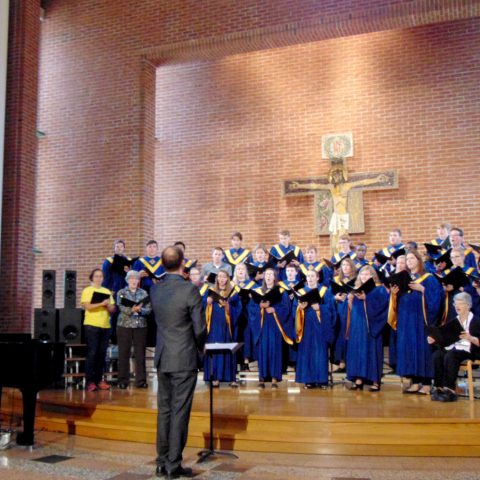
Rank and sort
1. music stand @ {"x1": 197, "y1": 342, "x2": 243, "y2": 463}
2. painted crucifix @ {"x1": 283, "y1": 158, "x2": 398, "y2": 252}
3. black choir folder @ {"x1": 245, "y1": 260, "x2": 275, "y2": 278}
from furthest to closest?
painted crucifix @ {"x1": 283, "y1": 158, "x2": 398, "y2": 252}, black choir folder @ {"x1": 245, "y1": 260, "x2": 275, "y2": 278}, music stand @ {"x1": 197, "y1": 342, "x2": 243, "y2": 463}

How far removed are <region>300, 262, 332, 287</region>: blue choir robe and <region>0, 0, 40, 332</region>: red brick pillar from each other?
4.48 metres

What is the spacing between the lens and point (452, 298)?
6.88 meters

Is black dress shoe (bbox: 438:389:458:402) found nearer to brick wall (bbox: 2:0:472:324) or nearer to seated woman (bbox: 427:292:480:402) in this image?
seated woman (bbox: 427:292:480:402)

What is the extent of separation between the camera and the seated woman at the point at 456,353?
6.00 m

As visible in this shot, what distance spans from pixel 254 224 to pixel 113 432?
550cm

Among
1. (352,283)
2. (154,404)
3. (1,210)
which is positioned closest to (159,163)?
(1,210)

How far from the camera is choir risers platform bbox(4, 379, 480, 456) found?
4.75 meters

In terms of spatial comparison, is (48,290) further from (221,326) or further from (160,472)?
(160,472)

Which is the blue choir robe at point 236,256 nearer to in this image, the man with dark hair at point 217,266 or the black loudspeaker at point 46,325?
the man with dark hair at point 217,266

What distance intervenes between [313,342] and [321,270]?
127 centimetres

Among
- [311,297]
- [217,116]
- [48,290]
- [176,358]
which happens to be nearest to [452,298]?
[311,297]

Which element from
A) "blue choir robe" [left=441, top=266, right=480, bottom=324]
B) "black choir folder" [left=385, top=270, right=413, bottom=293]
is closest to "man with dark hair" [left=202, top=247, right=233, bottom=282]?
"black choir folder" [left=385, top=270, right=413, bottom=293]

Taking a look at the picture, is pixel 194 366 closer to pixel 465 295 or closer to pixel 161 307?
pixel 161 307

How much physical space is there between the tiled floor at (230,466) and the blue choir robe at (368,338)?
6.61 feet
